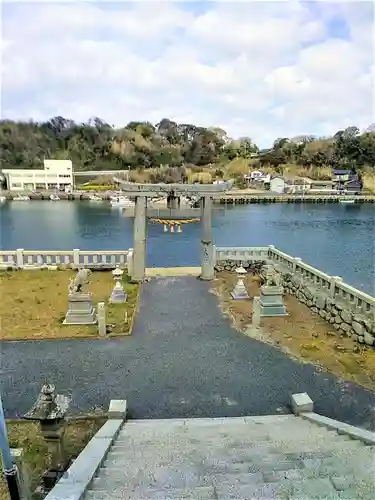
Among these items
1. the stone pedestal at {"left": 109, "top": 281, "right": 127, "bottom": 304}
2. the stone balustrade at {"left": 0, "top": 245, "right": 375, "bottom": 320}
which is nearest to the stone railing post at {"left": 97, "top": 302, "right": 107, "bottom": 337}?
the stone pedestal at {"left": 109, "top": 281, "right": 127, "bottom": 304}

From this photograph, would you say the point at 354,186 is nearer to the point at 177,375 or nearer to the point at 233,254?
the point at 233,254

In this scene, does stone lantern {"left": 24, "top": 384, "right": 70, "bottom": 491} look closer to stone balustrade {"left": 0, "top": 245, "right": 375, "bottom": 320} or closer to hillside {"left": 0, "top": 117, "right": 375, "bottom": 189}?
stone balustrade {"left": 0, "top": 245, "right": 375, "bottom": 320}

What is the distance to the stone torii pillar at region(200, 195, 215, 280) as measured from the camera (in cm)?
1327

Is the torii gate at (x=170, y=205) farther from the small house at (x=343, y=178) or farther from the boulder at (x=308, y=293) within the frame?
the small house at (x=343, y=178)

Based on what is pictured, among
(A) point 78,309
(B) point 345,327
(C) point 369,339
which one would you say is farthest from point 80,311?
(C) point 369,339

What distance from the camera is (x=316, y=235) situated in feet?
126

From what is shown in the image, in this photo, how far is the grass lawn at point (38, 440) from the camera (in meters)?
4.54

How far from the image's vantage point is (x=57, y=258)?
14.4 m

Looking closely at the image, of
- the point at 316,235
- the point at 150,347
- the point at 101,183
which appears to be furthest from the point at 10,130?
the point at 150,347

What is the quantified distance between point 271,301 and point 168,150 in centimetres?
7654

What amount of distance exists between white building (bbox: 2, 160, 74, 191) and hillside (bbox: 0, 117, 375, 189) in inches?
411

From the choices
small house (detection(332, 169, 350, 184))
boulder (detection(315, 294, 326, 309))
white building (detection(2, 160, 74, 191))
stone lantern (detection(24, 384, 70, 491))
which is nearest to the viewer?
stone lantern (detection(24, 384, 70, 491))

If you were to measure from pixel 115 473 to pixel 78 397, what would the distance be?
277 centimetres

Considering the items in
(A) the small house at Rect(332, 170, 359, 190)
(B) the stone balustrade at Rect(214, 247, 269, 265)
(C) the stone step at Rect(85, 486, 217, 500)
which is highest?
(A) the small house at Rect(332, 170, 359, 190)
